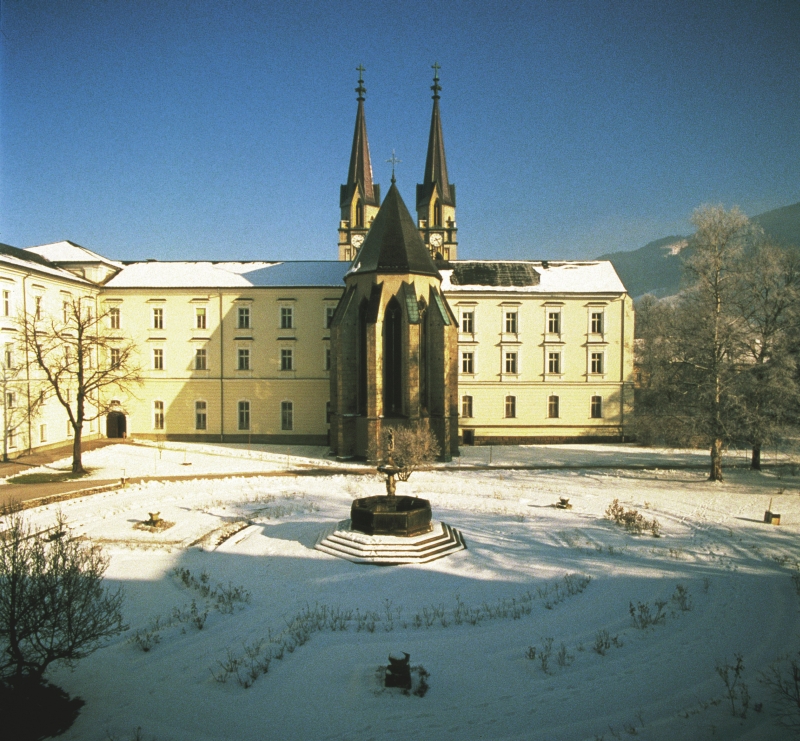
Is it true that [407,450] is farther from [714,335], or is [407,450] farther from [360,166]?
[360,166]

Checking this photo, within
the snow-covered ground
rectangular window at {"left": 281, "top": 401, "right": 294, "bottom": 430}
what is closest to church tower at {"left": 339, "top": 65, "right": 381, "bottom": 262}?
rectangular window at {"left": 281, "top": 401, "right": 294, "bottom": 430}

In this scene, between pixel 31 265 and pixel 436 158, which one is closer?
pixel 31 265

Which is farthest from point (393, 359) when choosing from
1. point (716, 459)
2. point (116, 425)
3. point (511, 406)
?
point (116, 425)

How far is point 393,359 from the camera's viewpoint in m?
29.0

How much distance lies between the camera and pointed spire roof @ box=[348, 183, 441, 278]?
28531 mm

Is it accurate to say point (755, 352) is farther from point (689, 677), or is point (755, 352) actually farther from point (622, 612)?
point (689, 677)

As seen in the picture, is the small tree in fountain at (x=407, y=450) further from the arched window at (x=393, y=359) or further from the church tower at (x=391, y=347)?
the arched window at (x=393, y=359)

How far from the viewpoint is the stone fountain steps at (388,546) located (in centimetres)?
1401

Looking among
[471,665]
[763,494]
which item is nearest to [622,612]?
[471,665]

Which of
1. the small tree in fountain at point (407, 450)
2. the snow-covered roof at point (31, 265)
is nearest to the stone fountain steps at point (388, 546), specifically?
the small tree in fountain at point (407, 450)

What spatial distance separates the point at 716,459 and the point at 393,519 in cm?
1688

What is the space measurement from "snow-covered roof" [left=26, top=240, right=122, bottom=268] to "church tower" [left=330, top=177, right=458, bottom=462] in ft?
60.6

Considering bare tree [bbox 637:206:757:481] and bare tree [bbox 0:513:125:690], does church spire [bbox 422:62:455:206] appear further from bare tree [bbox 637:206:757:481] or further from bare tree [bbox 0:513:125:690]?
bare tree [bbox 0:513:125:690]

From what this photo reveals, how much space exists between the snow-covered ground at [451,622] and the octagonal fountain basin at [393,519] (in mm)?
1492
